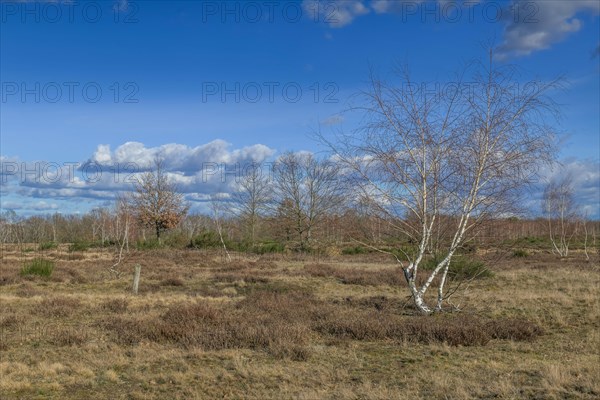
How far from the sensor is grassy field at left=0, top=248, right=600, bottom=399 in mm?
6570

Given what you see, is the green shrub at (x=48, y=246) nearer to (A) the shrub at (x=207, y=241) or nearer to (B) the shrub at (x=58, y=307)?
(A) the shrub at (x=207, y=241)

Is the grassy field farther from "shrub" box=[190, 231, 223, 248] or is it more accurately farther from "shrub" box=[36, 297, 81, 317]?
"shrub" box=[190, 231, 223, 248]

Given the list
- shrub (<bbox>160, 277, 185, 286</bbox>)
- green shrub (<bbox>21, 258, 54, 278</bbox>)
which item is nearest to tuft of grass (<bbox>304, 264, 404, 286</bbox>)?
shrub (<bbox>160, 277, 185, 286</bbox>)

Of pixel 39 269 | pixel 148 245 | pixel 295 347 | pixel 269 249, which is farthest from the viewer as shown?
pixel 148 245

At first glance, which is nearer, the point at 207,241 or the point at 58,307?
the point at 58,307

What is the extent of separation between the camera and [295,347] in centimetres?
860

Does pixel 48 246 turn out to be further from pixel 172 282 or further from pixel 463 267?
pixel 463 267

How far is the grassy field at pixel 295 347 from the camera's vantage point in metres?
6.57

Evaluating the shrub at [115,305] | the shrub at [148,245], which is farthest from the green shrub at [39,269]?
the shrub at [148,245]

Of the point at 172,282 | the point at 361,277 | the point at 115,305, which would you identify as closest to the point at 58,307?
the point at 115,305

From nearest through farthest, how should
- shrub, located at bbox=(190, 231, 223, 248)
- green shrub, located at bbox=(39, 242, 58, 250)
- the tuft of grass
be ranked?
the tuft of grass
shrub, located at bbox=(190, 231, 223, 248)
green shrub, located at bbox=(39, 242, 58, 250)

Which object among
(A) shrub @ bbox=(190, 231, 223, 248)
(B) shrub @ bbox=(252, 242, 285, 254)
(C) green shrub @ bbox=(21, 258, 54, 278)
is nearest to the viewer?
(C) green shrub @ bbox=(21, 258, 54, 278)

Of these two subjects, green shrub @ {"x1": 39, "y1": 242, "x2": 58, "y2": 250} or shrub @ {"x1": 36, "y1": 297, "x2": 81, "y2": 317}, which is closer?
shrub @ {"x1": 36, "y1": 297, "x2": 81, "y2": 317}

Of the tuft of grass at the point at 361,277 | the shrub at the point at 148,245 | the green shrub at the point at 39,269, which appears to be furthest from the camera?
the shrub at the point at 148,245
